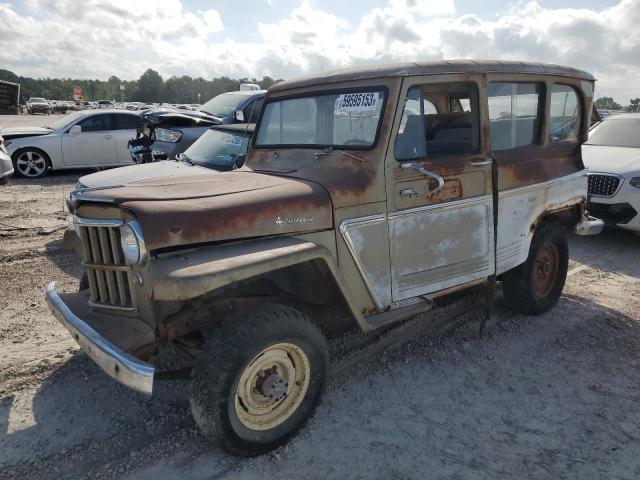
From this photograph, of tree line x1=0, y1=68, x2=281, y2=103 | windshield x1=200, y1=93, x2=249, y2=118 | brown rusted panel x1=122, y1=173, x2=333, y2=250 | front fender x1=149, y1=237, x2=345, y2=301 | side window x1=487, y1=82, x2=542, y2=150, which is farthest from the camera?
tree line x1=0, y1=68, x2=281, y2=103

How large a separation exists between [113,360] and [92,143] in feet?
33.5

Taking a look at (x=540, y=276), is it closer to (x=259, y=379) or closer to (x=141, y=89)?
(x=259, y=379)

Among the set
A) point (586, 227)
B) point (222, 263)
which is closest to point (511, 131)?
point (586, 227)

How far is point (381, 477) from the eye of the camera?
2.66 metres

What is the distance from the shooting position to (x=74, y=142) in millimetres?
11305

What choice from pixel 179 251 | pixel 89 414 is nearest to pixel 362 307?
pixel 179 251

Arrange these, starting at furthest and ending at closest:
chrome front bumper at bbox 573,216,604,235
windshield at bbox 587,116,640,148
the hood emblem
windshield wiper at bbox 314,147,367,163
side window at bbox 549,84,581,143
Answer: windshield at bbox 587,116,640,148, chrome front bumper at bbox 573,216,604,235, side window at bbox 549,84,581,143, windshield wiper at bbox 314,147,367,163, the hood emblem

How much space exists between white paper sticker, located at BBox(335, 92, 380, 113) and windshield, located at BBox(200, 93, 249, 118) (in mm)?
6942

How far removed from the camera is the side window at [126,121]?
462 inches

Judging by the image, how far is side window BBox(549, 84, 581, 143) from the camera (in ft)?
14.0

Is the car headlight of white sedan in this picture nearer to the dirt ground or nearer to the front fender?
the dirt ground

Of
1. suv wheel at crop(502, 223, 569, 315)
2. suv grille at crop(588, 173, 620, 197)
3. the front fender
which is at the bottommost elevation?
suv wheel at crop(502, 223, 569, 315)

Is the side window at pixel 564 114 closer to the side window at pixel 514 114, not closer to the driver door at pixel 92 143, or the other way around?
the side window at pixel 514 114

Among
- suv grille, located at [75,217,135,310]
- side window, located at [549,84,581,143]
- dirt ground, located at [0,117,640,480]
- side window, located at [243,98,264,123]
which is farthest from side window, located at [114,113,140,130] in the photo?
side window, located at [549,84,581,143]
